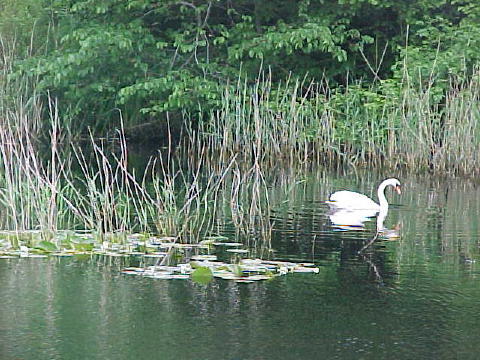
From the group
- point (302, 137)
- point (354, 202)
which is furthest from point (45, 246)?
point (302, 137)

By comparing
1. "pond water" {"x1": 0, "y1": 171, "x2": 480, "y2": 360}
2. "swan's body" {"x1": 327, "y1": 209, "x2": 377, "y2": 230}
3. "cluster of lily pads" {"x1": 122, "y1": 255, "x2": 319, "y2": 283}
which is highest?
"swan's body" {"x1": 327, "y1": 209, "x2": 377, "y2": 230}

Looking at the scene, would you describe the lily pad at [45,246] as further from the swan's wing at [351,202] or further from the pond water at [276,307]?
the swan's wing at [351,202]

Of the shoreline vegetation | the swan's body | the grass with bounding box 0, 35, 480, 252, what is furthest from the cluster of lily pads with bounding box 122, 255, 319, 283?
the shoreline vegetation

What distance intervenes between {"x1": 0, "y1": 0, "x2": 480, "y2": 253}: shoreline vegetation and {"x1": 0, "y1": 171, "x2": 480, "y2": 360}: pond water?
18.9ft

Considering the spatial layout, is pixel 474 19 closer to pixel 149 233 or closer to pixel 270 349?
pixel 149 233

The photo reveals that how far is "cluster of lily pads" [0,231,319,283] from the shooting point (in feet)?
29.6

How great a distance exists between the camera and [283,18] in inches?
864

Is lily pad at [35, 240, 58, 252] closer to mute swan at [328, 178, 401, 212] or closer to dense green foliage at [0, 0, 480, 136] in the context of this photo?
mute swan at [328, 178, 401, 212]

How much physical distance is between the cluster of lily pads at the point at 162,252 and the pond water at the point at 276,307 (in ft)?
0.56

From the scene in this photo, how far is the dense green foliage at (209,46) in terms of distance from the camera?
19453 mm

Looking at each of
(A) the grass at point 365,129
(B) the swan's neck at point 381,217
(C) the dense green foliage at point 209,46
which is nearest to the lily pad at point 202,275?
(B) the swan's neck at point 381,217

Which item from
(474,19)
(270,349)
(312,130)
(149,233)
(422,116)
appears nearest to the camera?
(270,349)

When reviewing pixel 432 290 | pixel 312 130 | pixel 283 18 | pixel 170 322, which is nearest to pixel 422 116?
pixel 312 130

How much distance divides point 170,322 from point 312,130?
11030 mm
